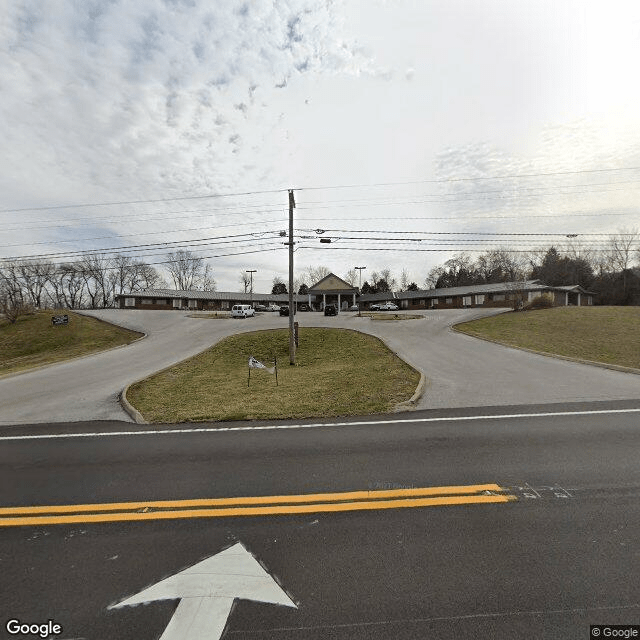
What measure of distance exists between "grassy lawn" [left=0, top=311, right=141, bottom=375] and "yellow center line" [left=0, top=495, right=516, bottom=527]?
25.0 metres

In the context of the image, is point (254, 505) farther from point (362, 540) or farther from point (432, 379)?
point (432, 379)

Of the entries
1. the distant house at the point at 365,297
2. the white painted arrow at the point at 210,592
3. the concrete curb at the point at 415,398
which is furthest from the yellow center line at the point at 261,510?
the distant house at the point at 365,297

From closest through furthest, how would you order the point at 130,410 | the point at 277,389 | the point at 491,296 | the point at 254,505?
1. the point at 254,505
2. the point at 130,410
3. the point at 277,389
4. the point at 491,296

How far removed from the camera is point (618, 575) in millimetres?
2850

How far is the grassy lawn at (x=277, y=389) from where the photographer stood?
332 inches

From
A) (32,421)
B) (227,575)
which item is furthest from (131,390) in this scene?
(227,575)

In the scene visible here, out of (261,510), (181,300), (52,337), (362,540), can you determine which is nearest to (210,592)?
(261,510)

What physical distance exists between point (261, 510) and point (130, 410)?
21.0 ft

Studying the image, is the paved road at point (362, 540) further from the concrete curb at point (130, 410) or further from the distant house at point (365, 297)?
the distant house at point (365, 297)

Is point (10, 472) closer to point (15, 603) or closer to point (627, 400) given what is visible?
point (15, 603)

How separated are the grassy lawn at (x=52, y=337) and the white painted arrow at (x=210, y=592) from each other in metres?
26.8

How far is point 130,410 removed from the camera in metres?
8.91

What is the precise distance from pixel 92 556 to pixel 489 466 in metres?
4.79

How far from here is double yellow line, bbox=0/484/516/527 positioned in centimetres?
395
